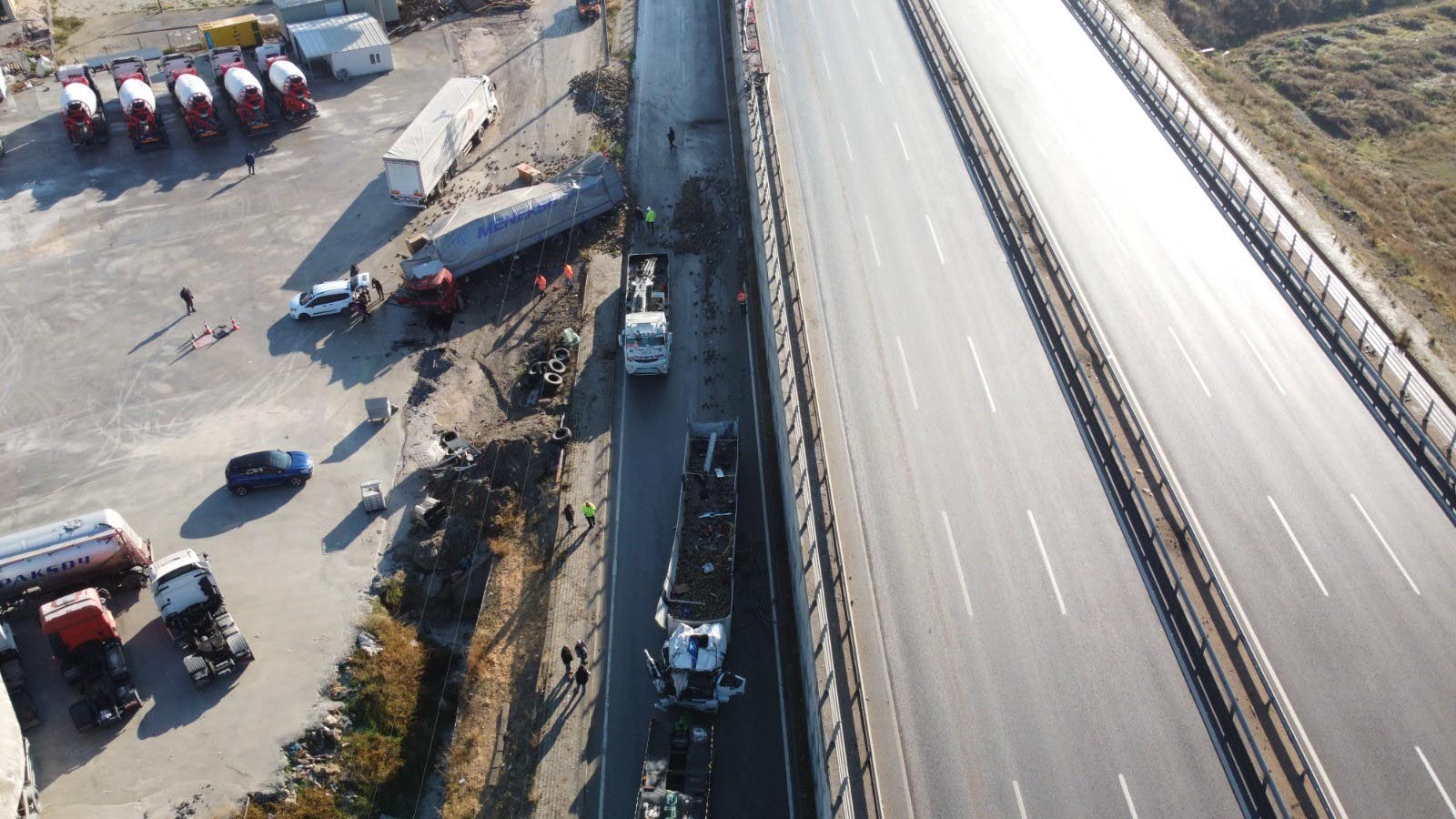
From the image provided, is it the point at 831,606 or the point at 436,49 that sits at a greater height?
the point at 436,49

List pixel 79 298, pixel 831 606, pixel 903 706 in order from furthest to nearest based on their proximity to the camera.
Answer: pixel 79 298 → pixel 831 606 → pixel 903 706

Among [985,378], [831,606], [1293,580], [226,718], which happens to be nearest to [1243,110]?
[985,378]

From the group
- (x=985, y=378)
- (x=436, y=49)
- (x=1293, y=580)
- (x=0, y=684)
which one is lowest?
(x=0, y=684)

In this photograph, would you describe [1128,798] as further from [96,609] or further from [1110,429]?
[96,609]

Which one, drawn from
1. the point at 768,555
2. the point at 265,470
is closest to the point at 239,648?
the point at 265,470

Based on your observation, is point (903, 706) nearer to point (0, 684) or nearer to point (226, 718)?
point (226, 718)

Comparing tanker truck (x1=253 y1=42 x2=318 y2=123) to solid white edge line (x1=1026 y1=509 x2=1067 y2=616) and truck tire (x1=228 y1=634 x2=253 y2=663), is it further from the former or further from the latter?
solid white edge line (x1=1026 y1=509 x2=1067 y2=616)
